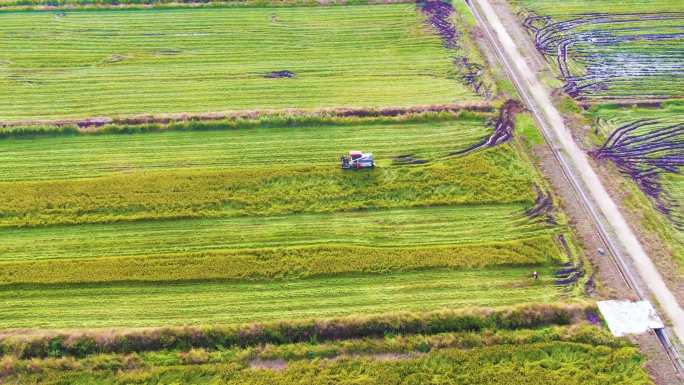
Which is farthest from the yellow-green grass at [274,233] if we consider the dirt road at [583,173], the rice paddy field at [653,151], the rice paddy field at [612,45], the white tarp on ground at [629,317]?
the rice paddy field at [612,45]

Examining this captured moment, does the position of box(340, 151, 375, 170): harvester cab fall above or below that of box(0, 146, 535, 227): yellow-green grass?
above

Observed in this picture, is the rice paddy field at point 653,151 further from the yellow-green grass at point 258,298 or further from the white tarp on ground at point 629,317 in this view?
the yellow-green grass at point 258,298

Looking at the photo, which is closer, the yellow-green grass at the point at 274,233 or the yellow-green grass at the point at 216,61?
the yellow-green grass at the point at 274,233

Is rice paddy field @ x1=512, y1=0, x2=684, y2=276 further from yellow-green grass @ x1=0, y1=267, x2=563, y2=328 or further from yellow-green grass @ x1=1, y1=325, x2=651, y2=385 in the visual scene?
yellow-green grass @ x1=0, y1=267, x2=563, y2=328

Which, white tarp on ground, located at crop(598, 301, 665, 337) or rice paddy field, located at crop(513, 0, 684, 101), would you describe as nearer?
white tarp on ground, located at crop(598, 301, 665, 337)

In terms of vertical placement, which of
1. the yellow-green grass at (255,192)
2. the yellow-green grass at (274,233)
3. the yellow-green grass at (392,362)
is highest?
the yellow-green grass at (255,192)

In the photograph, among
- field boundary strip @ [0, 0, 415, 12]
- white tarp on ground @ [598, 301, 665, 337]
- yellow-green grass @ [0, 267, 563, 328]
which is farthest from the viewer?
field boundary strip @ [0, 0, 415, 12]

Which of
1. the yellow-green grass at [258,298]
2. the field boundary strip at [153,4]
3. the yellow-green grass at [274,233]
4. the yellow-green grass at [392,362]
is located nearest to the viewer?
the yellow-green grass at [392,362]

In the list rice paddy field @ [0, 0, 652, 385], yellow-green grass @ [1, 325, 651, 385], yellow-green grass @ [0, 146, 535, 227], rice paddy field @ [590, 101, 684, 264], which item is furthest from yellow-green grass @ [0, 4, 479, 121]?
yellow-green grass @ [1, 325, 651, 385]
